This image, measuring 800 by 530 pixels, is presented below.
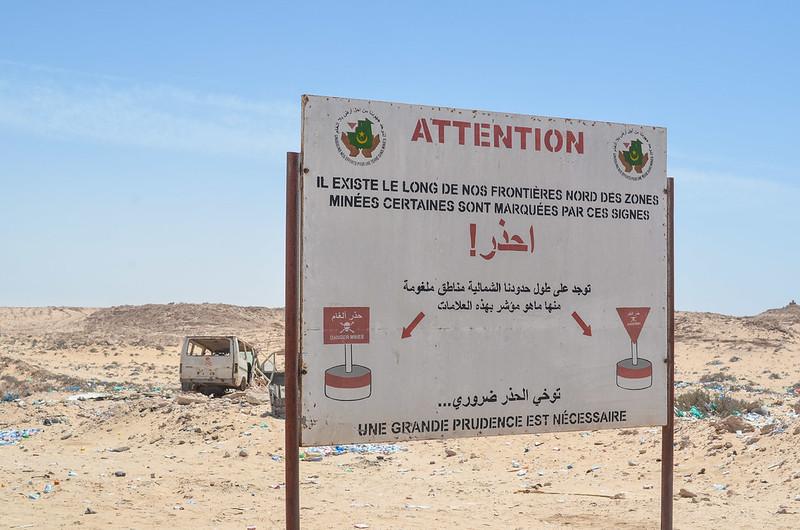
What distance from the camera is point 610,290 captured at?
19.3 feet

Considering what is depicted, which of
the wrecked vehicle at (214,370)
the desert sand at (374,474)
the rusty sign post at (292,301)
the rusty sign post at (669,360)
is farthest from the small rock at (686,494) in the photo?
the wrecked vehicle at (214,370)

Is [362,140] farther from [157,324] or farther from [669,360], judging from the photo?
[157,324]

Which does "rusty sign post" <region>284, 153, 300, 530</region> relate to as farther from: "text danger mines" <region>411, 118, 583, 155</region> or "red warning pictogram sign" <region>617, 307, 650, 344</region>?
"red warning pictogram sign" <region>617, 307, 650, 344</region>

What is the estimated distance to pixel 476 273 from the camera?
546cm

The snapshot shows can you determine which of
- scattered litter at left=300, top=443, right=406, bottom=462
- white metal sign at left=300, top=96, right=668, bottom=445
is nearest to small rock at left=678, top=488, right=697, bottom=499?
white metal sign at left=300, top=96, right=668, bottom=445

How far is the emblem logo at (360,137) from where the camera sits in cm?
512

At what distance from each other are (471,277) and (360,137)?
3.83 ft

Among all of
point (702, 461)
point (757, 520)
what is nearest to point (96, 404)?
point (702, 461)

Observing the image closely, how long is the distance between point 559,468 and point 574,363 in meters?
6.24

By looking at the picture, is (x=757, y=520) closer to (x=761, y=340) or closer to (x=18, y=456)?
(x=18, y=456)

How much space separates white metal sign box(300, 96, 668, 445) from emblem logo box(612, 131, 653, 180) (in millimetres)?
10

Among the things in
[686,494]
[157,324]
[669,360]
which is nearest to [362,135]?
[669,360]

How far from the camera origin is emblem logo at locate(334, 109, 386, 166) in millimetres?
5125

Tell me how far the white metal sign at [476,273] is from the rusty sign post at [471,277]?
10 millimetres
